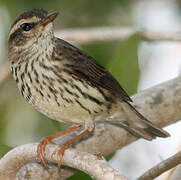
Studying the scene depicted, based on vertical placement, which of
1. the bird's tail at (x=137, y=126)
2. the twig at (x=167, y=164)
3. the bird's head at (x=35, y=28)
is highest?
the bird's head at (x=35, y=28)

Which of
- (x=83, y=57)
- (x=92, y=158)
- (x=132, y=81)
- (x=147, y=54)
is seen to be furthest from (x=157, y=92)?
(x=147, y=54)

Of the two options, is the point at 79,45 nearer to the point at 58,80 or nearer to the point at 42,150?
the point at 58,80

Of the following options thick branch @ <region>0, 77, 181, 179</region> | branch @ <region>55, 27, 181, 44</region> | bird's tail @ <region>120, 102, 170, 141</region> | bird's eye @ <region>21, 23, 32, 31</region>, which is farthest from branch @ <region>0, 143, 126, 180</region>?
branch @ <region>55, 27, 181, 44</region>

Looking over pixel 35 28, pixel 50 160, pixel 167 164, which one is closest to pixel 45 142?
pixel 50 160

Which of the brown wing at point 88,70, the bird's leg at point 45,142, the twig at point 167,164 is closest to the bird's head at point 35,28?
the brown wing at point 88,70

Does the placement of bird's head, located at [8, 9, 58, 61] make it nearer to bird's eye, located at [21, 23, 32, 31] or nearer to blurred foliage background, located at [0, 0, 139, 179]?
bird's eye, located at [21, 23, 32, 31]

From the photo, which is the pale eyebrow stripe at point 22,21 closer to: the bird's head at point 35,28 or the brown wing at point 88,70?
the bird's head at point 35,28

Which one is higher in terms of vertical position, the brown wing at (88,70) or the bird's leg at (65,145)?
the brown wing at (88,70)
